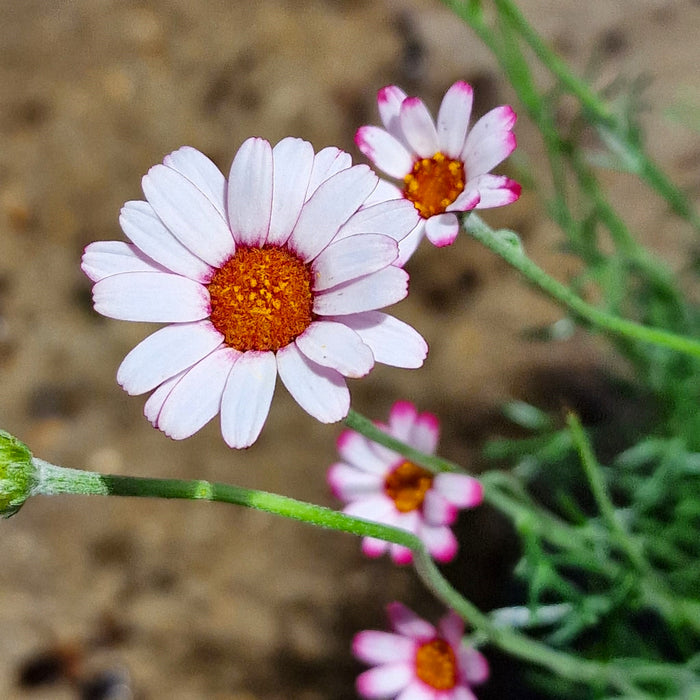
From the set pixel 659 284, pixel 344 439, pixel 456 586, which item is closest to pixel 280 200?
pixel 344 439

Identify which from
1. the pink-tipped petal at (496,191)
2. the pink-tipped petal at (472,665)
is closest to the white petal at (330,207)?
the pink-tipped petal at (496,191)

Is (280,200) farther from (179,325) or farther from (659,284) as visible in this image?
(659,284)

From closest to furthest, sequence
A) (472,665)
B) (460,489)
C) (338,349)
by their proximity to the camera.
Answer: (338,349)
(460,489)
(472,665)

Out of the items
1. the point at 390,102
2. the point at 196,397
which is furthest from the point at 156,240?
the point at 390,102

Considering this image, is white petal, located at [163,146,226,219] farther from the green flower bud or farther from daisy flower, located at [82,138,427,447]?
the green flower bud

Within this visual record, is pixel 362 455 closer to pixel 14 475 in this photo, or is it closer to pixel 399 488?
pixel 399 488

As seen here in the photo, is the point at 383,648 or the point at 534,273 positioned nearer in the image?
the point at 534,273

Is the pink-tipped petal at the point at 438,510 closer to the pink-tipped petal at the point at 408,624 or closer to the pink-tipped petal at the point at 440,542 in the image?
the pink-tipped petal at the point at 440,542
